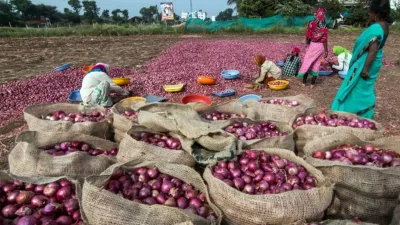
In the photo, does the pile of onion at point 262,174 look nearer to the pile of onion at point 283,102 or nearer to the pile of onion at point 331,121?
the pile of onion at point 331,121

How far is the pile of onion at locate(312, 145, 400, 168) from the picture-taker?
104 inches

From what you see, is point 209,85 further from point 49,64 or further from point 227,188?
point 49,64

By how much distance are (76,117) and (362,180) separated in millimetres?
3059

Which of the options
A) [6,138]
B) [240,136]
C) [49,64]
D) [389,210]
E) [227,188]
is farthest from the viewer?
[49,64]

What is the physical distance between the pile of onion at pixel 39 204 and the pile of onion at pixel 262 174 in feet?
3.48

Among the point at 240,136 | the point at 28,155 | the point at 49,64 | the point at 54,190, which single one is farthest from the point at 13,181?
the point at 49,64

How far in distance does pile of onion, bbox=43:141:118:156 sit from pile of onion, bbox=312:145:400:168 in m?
2.07

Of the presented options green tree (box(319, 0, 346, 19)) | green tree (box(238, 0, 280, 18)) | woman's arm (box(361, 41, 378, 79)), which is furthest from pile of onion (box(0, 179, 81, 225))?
green tree (box(319, 0, 346, 19))

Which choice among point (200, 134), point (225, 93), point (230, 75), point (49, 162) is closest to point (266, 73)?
point (230, 75)

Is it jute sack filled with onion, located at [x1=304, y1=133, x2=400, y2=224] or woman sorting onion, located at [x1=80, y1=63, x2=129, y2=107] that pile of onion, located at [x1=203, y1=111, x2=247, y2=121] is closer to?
jute sack filled with onion, located at [x1=304, y1=133, x2=400, y2=224]

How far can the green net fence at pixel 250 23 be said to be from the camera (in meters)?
25.5

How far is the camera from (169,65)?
33.7 ft

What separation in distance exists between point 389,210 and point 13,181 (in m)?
3.03

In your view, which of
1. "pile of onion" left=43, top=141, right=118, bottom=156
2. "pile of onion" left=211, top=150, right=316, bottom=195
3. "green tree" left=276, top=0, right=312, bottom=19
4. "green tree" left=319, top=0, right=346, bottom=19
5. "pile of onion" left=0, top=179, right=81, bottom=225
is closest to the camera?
"pile of onion" left=0, top=179, right=81, bottom=225
